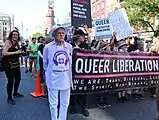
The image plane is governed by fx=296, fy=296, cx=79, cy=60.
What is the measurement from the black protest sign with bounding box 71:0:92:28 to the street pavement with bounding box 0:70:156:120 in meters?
2.18

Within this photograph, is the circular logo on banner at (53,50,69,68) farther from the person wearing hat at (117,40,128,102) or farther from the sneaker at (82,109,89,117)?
the person wearing hat at (117,40,128,102)

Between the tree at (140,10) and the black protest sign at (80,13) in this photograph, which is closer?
the black protest sign at (80,13)

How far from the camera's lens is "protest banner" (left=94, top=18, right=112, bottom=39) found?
8.68 meters

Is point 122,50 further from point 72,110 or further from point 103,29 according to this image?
point 72,110

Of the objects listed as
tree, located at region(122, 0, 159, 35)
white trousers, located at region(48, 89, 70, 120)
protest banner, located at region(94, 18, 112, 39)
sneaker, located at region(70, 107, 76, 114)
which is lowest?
sneaker, located at region(70, 107, 76, 114)

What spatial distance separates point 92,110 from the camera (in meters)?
6.57

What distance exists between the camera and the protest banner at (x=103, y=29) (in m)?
8.68

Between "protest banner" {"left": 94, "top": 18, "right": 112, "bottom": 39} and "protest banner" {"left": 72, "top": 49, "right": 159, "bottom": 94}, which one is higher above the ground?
"protest banner" {"left": 94, "top": 18, "right": 112, "bottom": 39}

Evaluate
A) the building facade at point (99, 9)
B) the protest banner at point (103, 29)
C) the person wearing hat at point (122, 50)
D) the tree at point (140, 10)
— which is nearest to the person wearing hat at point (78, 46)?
the person wearing hat at point (122, 50)

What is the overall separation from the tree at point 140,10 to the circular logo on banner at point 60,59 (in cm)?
2478

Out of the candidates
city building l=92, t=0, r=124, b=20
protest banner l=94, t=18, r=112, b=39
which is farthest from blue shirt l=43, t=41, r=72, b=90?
city building l=92, t=0, r=124, b=20

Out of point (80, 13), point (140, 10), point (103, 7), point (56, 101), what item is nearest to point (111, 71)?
point (80, 13)

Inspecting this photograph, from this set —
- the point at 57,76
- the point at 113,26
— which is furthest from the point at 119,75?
the point at 57,76

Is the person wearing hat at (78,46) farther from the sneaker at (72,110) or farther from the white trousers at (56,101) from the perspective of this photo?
the white trousers at (56,101)
